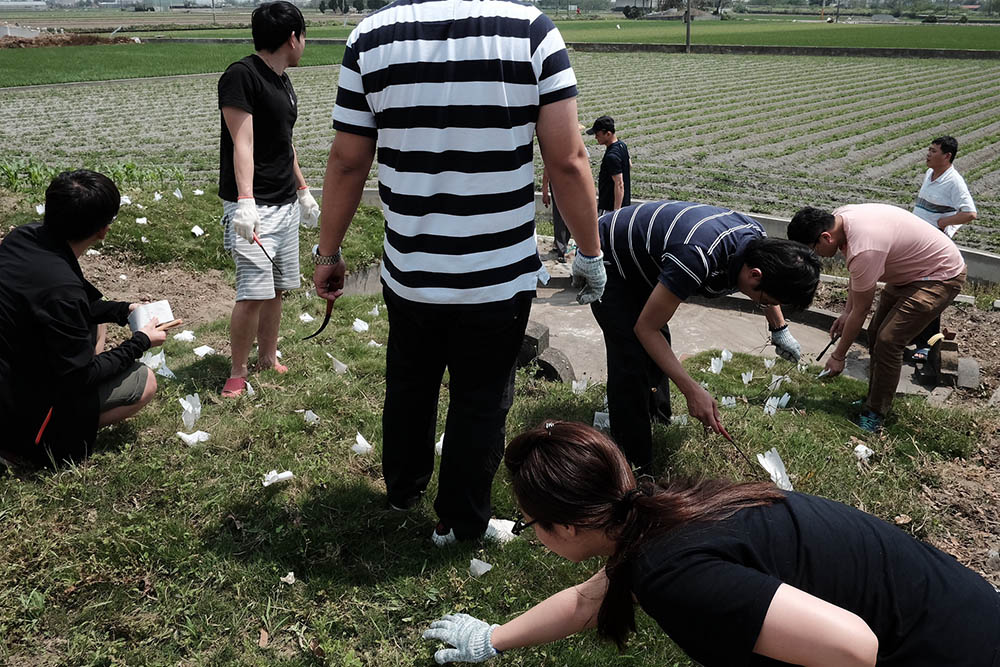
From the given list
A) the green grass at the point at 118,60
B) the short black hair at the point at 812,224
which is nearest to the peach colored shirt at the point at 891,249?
the short black hair at the point at 812,224

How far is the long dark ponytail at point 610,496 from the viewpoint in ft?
5.70

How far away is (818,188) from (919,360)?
279 inches

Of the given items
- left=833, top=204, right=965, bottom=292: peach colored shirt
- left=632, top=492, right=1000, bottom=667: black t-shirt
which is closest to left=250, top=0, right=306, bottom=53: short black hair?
left=833, top=204, right=965, bottom=292: peach colored shirt

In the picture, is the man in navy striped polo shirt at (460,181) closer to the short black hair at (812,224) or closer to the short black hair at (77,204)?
the short black hair at (77,204)

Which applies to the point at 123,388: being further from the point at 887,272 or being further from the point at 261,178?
the point at 887,272

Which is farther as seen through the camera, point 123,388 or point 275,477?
point 123,388

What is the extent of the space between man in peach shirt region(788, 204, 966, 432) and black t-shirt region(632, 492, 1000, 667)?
9.46 ft

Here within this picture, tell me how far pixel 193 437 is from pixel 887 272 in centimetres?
390

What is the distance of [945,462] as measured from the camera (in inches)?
163

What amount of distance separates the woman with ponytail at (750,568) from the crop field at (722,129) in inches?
344

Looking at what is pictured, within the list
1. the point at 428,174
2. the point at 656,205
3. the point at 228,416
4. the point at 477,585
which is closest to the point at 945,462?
the point at 656,205

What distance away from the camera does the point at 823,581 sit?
169 cm

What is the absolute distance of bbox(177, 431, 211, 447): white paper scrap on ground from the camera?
371 cm

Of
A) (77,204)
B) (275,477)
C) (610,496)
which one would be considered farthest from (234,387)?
(610,496)
